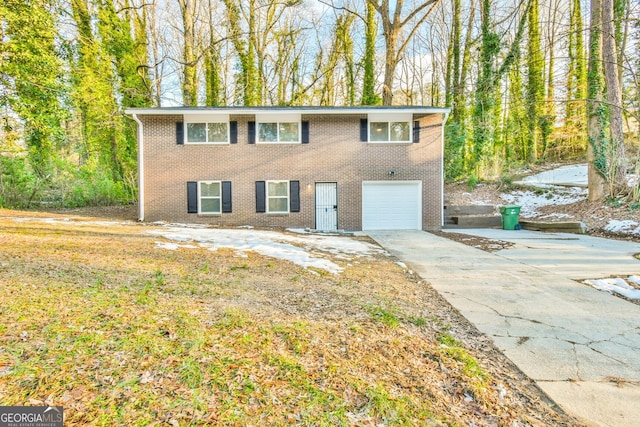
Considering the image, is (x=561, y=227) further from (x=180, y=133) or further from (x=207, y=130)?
(x=180, y=133)

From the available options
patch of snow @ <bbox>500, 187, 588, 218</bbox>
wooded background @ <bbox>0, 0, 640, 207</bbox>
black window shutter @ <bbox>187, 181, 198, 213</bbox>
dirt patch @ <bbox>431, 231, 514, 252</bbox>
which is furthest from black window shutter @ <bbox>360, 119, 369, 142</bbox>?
patch of snow @ <bbox>500, 187, 588, 218</bbox>

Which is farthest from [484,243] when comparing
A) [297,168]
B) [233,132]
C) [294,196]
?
[233,132]

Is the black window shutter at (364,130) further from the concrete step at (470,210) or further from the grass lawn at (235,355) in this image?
the grass lawn at (235,355)

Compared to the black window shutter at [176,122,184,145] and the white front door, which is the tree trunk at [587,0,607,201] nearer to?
the white front door

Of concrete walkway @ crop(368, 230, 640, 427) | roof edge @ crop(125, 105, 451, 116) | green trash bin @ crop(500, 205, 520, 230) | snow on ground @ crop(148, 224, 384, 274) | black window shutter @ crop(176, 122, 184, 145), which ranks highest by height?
roof edge @ crop(125, 105, 451, 116)

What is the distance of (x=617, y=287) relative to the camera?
174 inches

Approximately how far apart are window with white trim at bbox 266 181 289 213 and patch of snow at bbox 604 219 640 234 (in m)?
9.74

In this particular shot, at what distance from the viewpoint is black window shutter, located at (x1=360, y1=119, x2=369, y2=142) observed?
11578 millimetres

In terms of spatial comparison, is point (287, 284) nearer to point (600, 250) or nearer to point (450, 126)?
point (600, 250)

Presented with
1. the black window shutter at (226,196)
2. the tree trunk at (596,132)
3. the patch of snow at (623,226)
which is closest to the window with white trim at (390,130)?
the black window shutter at (226,196)

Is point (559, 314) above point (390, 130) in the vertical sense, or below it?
below

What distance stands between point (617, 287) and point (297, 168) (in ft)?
29.9

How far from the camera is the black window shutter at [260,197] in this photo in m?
11.5

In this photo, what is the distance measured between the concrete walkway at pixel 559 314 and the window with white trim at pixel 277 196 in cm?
553
